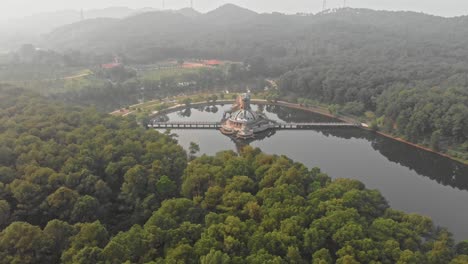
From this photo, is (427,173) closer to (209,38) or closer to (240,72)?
(240,72)

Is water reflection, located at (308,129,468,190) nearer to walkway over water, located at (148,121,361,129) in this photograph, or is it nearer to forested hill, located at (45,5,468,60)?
walkway over water, located at (148,121,361,129)

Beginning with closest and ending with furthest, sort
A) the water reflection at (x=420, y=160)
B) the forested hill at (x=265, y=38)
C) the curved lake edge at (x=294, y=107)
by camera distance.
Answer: the water reflection at (x=420, y=160), the curved lake edge at (x=294, y=107), the forested hill at (x=265, y=38)

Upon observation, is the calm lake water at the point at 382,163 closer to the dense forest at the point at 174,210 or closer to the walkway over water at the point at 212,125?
the walkway over water at the point at 212,125

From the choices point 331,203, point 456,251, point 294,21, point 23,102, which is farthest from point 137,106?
point 294,21

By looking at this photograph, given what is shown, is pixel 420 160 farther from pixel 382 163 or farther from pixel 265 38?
pixel 265 38

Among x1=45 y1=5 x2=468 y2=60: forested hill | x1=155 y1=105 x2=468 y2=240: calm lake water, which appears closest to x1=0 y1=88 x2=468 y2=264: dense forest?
x1=155 y1=105 x2=468 y2=240: calm lake water

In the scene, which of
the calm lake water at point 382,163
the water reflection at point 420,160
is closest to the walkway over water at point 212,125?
the calm lake water at point 382,163
